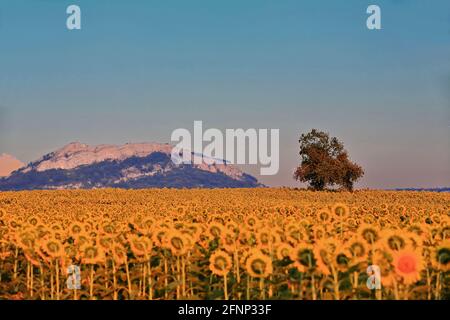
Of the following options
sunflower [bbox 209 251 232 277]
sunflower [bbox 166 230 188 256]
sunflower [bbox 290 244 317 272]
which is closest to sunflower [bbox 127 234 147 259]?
sunflower [bbox 166 230 188 256]

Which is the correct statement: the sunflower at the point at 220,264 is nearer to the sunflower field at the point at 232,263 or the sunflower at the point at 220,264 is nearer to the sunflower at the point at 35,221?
the sunflower field at the point at 232,263

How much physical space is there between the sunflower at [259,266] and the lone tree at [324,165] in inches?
2811

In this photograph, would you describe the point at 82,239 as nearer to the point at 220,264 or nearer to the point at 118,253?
the point at 118,253

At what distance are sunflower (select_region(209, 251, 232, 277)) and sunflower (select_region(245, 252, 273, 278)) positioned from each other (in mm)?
869

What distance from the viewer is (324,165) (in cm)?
8219

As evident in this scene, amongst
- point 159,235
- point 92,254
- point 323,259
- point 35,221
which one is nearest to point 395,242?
point 323,259

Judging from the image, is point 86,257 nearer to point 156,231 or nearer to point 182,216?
point 156,231

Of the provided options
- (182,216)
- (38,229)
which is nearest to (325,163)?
(182,216)

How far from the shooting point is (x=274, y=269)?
37.8ft

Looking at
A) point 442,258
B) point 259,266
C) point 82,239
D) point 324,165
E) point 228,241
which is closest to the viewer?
point 259,266

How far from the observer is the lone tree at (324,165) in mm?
81750

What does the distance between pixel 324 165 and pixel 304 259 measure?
72848 mm

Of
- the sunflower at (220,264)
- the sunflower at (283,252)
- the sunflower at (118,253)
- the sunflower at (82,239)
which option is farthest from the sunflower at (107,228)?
the sunflower at (283,252)

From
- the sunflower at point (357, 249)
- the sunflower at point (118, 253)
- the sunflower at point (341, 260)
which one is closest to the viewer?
the sunflower at point (341, 260)
